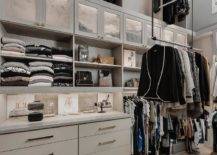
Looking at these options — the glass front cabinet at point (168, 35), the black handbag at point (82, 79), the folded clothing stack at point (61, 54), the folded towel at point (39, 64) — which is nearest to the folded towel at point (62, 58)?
the folded clothing stack at point (61, 54)

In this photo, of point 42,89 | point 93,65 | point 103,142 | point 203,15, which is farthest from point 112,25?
point 203,15

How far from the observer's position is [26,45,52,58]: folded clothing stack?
80.6 inches

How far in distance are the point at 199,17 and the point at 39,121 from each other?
12.1 feet

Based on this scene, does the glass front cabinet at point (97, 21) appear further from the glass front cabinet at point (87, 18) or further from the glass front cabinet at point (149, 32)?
the glass front cabinet at point (149, 32)

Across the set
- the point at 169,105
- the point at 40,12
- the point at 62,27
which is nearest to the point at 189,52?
the point at 169,105

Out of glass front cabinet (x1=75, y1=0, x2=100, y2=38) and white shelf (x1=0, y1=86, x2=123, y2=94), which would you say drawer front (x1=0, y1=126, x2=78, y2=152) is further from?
glass front cabinet (x1=75, y1=0, x2=100, y2=38)

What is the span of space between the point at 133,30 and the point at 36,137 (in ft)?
6.60

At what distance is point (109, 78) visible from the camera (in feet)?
9.07

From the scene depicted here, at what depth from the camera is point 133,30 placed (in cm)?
286

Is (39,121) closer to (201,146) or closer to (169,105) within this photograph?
(169,105)

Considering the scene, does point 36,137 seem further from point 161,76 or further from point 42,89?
point 161,76

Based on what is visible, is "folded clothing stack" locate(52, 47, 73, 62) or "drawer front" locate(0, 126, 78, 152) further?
"folded clothing stack" locate(52, 47, 73, 62)

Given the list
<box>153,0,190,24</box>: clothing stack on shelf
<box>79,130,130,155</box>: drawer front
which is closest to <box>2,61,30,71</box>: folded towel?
<box>79,130,130,155</box>: drawer front

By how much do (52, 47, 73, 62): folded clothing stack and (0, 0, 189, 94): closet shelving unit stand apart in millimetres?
65
